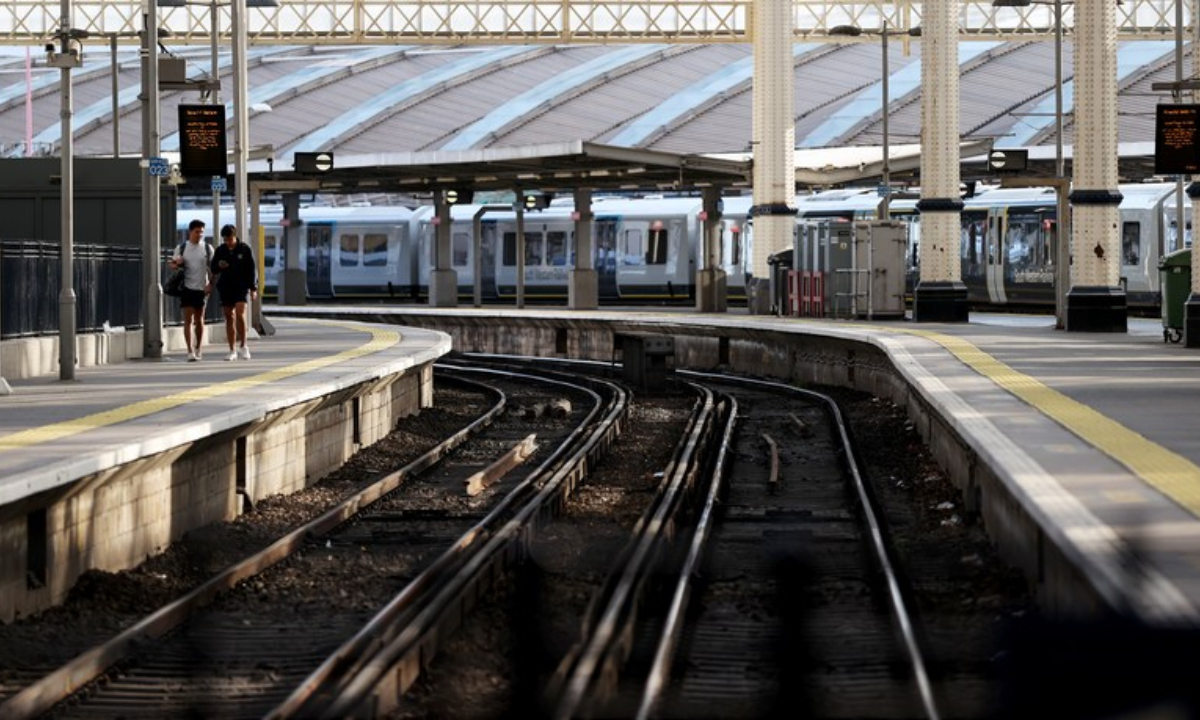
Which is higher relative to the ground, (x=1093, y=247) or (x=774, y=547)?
(x=1093, y=247)

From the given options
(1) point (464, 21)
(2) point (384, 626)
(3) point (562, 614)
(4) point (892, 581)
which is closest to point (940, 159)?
(1) point (464, 21)

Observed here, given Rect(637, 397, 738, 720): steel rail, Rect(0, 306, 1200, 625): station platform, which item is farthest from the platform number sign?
Rect(637, 397, 738, 720): steel rail

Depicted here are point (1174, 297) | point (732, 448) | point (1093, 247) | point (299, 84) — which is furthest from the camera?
point (299, 84)

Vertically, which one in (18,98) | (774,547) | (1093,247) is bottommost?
(774,547)

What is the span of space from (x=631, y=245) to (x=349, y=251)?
1025 centimetres

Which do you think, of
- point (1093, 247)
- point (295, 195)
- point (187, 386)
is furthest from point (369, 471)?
point (295, 195)

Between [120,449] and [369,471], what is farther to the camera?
[369,471]

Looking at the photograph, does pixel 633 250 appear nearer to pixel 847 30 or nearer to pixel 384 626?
pixel 847 30

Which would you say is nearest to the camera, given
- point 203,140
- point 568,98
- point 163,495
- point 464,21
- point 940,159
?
point 163,495

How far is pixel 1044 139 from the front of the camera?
275 feet

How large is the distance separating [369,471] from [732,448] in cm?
482

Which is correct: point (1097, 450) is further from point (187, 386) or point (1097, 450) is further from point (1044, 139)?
point (1044, 139)

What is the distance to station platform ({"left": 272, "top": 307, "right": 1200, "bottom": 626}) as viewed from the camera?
11.7m

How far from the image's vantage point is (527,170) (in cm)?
5731
